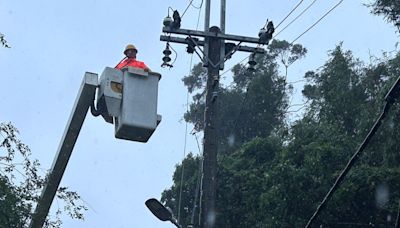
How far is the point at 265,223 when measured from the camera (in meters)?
22.0

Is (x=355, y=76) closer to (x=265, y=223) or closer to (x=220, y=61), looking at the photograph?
(x=265, y=223)

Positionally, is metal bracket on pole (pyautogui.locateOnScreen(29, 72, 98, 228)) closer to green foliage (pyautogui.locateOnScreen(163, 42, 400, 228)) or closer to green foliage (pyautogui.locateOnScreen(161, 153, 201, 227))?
green foliage (pyautogui.locateOnScreen(163, 42, 400, 228))

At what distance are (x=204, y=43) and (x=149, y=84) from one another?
6.41 m

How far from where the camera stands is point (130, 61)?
7.93 m

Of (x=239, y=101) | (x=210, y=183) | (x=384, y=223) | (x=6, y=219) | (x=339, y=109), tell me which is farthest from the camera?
(x=239, y=101)

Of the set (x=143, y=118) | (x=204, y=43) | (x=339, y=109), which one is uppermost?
(x=339, y=109)

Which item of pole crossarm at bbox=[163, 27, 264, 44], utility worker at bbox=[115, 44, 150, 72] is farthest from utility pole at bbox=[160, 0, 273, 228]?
utility worker at bbox=[115, 44, 150, 72]

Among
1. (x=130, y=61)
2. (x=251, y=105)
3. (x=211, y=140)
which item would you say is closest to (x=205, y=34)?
(x=211, y=140)

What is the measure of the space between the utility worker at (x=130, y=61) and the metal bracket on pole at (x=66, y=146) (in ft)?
1.22

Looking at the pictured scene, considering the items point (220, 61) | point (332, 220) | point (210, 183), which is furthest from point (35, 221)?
point (332, 220)

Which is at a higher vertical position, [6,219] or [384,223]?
[384,223]

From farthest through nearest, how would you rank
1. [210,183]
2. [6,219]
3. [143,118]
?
1. [210,183]
2. [6,219]
3. [143,118]

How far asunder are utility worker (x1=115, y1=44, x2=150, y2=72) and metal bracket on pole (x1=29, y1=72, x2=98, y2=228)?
1.22 feet

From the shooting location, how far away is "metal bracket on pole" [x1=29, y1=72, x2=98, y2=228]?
7.74 meters
